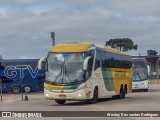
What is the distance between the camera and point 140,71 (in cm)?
4894

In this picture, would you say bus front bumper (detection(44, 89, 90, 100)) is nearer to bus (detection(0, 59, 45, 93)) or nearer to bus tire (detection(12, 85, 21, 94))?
bus (detection(0, 59, 45, 93))

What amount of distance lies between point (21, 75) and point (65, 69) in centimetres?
2337

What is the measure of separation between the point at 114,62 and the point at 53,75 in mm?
7011

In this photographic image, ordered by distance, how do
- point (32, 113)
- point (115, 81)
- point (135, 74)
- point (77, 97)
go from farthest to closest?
point (135, 74) → point (115, 81) → point (77, 97) → point (32, 113)

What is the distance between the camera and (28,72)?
168 ft

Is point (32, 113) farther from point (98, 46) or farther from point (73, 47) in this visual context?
point (98, 46)

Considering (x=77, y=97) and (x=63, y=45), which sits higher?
(x=63, y=45)

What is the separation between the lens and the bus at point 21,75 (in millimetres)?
49812

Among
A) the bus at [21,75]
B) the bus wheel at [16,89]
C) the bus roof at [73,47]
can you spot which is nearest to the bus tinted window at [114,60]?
the bus roof at [73,47]

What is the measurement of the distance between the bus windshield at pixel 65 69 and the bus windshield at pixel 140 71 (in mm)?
21080

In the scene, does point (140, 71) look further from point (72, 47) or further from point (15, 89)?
point (72, 47)

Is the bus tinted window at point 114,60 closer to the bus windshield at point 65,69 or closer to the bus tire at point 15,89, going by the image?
the bus windshield at point 65,69

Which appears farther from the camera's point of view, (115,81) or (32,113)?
(115,81)

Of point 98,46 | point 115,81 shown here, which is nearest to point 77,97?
point 98,46
